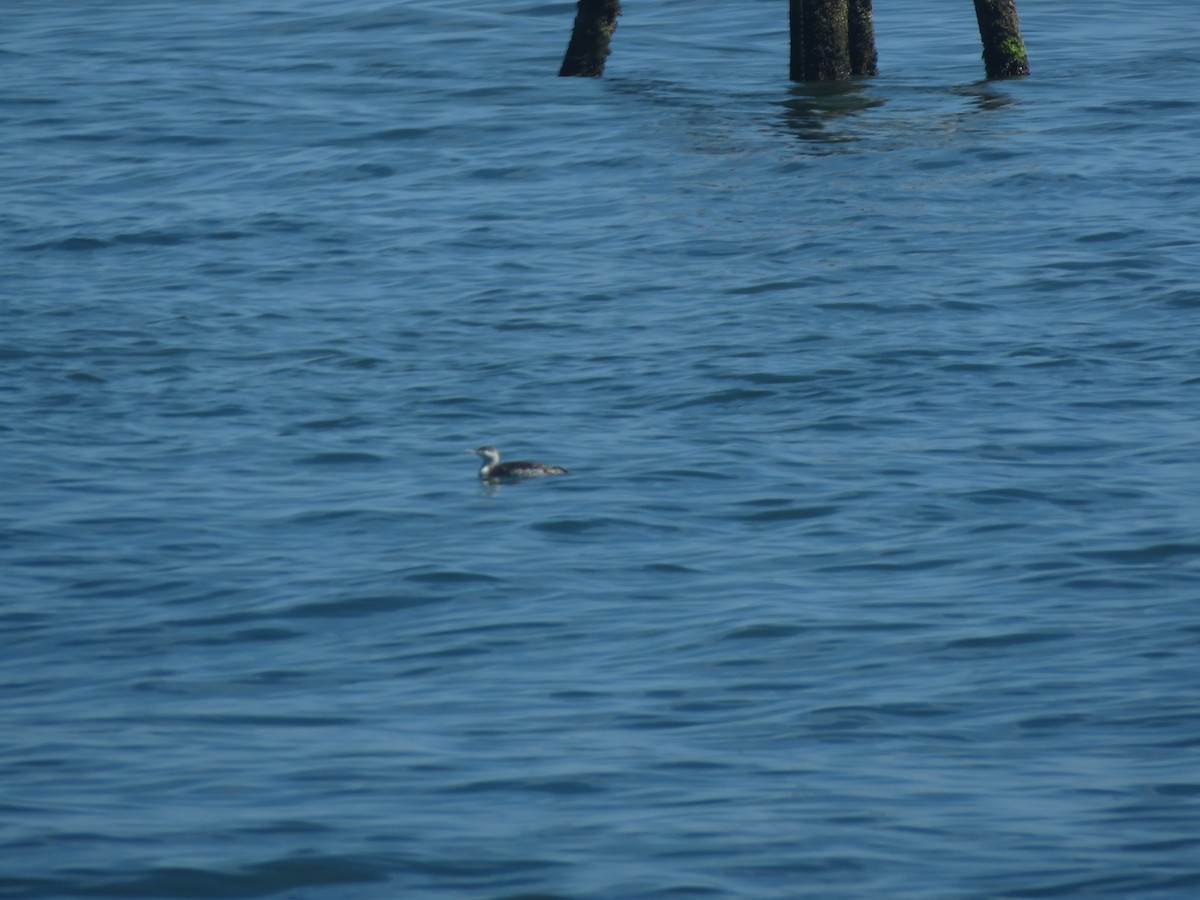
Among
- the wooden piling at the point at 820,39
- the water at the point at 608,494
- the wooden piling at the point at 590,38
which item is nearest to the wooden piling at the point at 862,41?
the wooden piling at the point at 820,39

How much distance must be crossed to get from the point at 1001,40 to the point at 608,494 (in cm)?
1246

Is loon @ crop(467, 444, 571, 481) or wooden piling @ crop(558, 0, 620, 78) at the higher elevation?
wooden piling @ crop(558, 0, 620, 78)

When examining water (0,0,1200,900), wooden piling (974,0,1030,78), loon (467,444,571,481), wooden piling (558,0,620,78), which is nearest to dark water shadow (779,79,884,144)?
water (0,0,1200,900)

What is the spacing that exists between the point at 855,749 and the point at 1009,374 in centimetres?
569

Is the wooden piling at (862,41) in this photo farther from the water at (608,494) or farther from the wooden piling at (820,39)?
the water at (608,494)

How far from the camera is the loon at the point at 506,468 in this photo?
35.7ft

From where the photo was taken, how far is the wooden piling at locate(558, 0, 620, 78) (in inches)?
852

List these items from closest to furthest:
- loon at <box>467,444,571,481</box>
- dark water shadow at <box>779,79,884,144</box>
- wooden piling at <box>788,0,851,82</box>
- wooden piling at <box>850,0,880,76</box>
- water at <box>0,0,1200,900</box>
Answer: water at <box>0,0,1200,900</box> → loon at <box>467,444,571,481</box> → dark water shadow at <box>779,79,884,144</box> → wooden piling at <box>788,0,851,82</box> → wooden piling at <box>850,0,880,76</box>

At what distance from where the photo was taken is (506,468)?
10.9m

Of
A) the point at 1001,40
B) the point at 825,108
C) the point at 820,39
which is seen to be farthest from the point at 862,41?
the point at 1001,40

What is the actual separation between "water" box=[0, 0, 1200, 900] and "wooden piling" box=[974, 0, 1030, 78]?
1.19 ft

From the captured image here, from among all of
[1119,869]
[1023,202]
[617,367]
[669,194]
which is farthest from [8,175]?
[1119,869]

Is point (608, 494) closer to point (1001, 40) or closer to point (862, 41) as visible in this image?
point (862, 41)

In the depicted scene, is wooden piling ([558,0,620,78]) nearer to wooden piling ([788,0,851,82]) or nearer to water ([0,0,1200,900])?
water ([0,0,1200,900])
